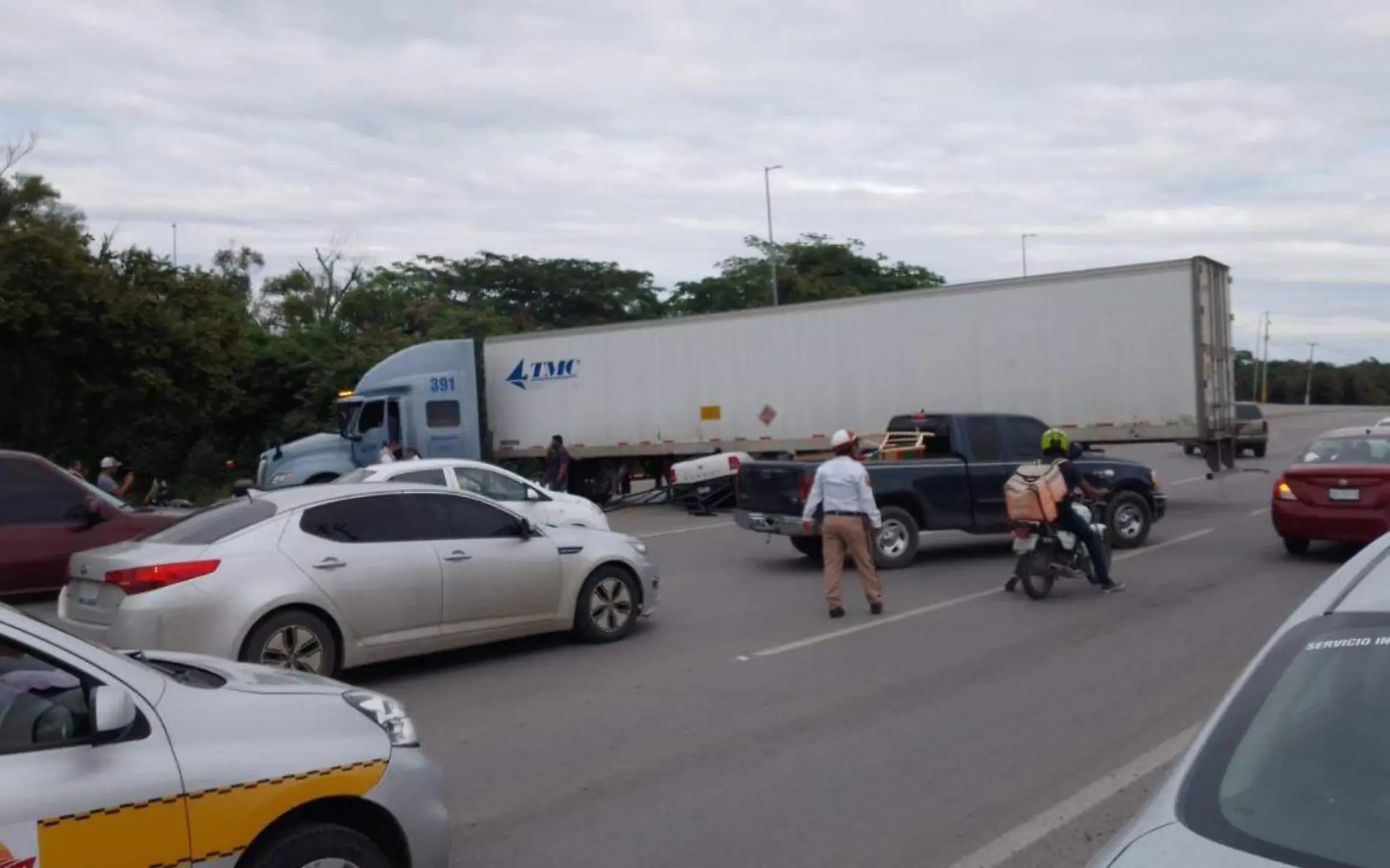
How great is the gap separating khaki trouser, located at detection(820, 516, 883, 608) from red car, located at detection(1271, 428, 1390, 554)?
5.62 meters

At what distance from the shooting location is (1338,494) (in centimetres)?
1443

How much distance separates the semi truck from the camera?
20.5m

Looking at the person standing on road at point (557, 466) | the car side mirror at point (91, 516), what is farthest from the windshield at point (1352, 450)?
Answer: the person standing on road at point (557, 466)

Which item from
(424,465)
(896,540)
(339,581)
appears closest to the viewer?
(339,581)

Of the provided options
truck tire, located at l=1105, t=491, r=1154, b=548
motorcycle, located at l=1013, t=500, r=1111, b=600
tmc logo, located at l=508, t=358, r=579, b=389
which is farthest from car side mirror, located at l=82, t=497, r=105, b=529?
tmc logo, located at l=508, t=358, r=579, b=389

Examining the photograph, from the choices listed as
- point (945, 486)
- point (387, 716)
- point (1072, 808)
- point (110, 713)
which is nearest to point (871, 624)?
point (945, 486)

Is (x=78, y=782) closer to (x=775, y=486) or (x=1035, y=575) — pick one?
(x=1035, y=575)

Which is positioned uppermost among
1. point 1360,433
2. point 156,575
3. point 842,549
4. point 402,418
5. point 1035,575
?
point 402,418

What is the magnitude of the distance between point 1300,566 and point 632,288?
47752 millimetres

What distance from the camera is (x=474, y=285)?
6012cm

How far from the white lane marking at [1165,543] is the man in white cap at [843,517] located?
203 inches

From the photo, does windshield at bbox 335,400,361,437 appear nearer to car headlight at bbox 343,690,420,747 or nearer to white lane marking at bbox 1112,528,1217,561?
white lane marking at bbox 1112,528,1217,561

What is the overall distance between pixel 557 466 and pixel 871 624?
1563 cm

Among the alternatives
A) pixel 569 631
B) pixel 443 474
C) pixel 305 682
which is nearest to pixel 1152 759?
pixel 305 682
